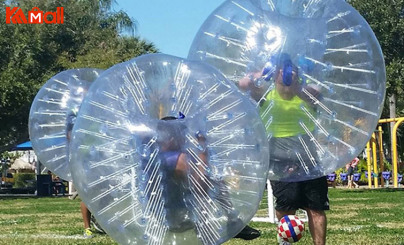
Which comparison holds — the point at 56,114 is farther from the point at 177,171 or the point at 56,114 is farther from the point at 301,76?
the point at 177,171

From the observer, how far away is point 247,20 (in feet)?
18.2

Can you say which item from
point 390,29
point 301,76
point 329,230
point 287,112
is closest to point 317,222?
point 287,112

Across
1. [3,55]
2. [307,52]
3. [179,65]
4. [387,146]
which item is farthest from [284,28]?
[387,146]

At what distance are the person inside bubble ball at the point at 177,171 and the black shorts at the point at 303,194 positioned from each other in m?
1.57

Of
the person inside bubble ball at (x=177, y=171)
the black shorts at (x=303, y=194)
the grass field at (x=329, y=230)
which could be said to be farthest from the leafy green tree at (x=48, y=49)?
the person inside bubble ball at (x=177, y=171)

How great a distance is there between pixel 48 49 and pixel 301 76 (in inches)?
1186

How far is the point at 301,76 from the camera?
5.52 meters

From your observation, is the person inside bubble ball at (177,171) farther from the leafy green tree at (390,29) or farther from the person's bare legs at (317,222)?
the leafy green tree at (390,29)

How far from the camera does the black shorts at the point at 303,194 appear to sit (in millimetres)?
6195

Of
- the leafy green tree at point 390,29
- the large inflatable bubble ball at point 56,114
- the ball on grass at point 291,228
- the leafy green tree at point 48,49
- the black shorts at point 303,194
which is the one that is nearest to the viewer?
the ball on grass at point 291,228

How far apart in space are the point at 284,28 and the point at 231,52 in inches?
15.3

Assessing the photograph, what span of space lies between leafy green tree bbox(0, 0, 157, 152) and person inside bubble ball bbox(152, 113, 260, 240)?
81.6ft

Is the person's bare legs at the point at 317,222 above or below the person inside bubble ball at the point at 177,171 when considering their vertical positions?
below

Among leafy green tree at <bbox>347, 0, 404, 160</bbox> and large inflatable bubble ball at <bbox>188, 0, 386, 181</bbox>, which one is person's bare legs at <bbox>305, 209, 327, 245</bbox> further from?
leafy green tree at <bbox>347, 0, 404, 160</bbox>
